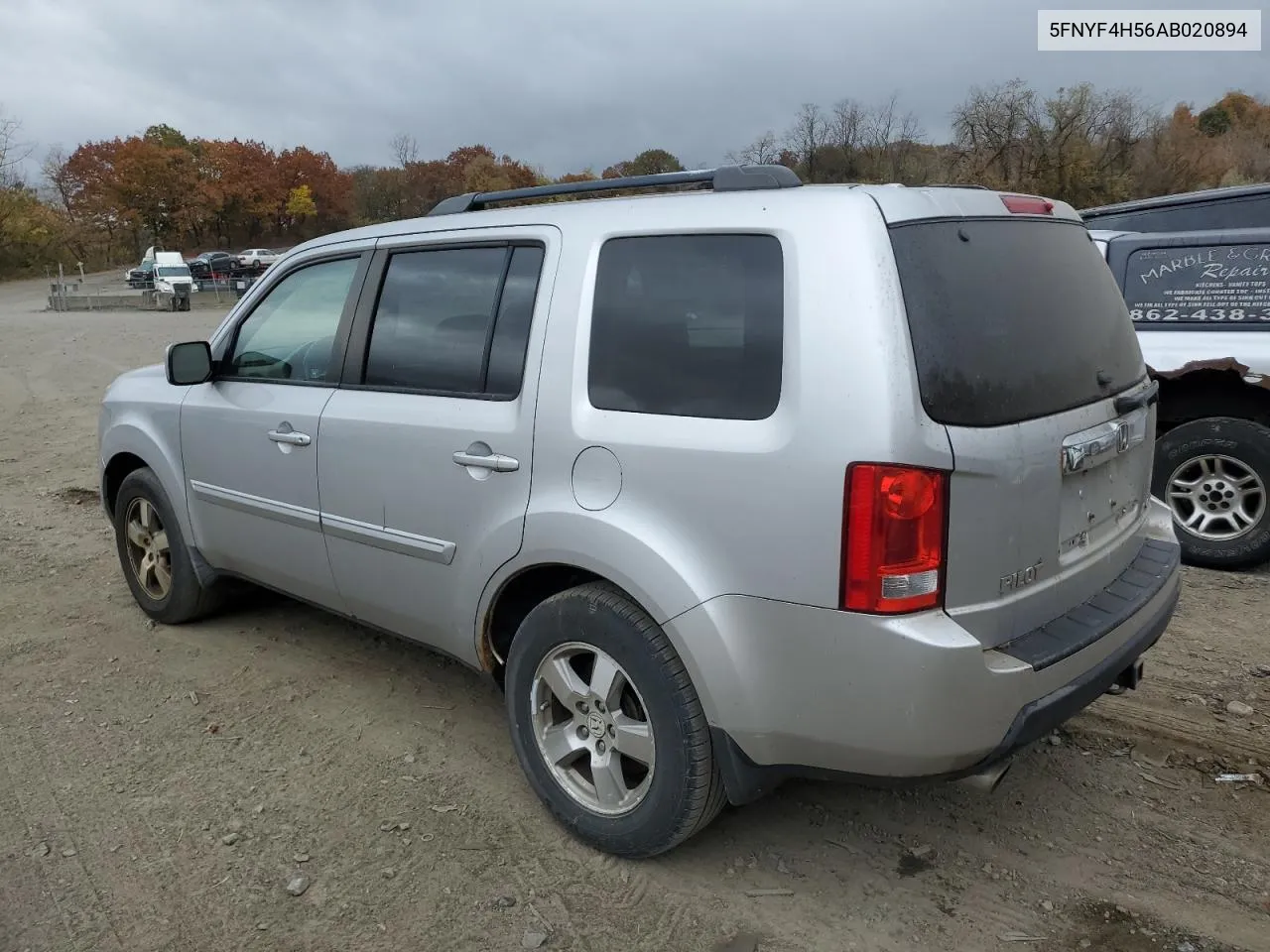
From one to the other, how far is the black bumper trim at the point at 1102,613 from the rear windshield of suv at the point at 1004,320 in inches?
22.0

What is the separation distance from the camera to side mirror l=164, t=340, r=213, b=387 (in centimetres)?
403

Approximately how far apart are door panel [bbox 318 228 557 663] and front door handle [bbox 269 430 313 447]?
100 mm

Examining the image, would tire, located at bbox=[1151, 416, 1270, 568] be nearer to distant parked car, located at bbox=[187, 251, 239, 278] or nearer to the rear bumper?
the rear bumper

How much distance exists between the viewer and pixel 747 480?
2334mm

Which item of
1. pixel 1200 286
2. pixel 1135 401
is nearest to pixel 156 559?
pixel 1135 401

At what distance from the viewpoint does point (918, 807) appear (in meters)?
3.12

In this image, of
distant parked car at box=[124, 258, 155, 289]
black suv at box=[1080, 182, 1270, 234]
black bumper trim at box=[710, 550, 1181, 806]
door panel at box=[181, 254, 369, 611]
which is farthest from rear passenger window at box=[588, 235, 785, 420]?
distant parked car at box=[124, 258, 155, 289]

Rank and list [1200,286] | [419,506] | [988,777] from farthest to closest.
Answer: [1200,286] → [419,506] → [988,777]

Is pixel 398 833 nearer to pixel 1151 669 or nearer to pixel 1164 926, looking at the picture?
pixel 1164 926

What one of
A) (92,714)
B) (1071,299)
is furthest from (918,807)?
(92,714)

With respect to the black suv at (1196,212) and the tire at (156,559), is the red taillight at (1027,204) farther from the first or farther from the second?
the tire at (156,559)

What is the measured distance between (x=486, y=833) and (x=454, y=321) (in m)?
1.67

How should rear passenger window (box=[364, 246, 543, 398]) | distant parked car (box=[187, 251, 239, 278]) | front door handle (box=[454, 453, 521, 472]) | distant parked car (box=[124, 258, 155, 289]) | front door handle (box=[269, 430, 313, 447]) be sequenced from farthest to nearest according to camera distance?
distant parked car (box=[187, 251, 239, 278])
distant parked car (box=[124, 258, 155, 289])
front door handle (box=[269, 430, 313, 447])
rear passenger window (box=[364, 246, 543, 398])
front door handle (box=[454, 453, 521, 472])

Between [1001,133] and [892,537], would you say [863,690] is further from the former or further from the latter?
[1001,133]
